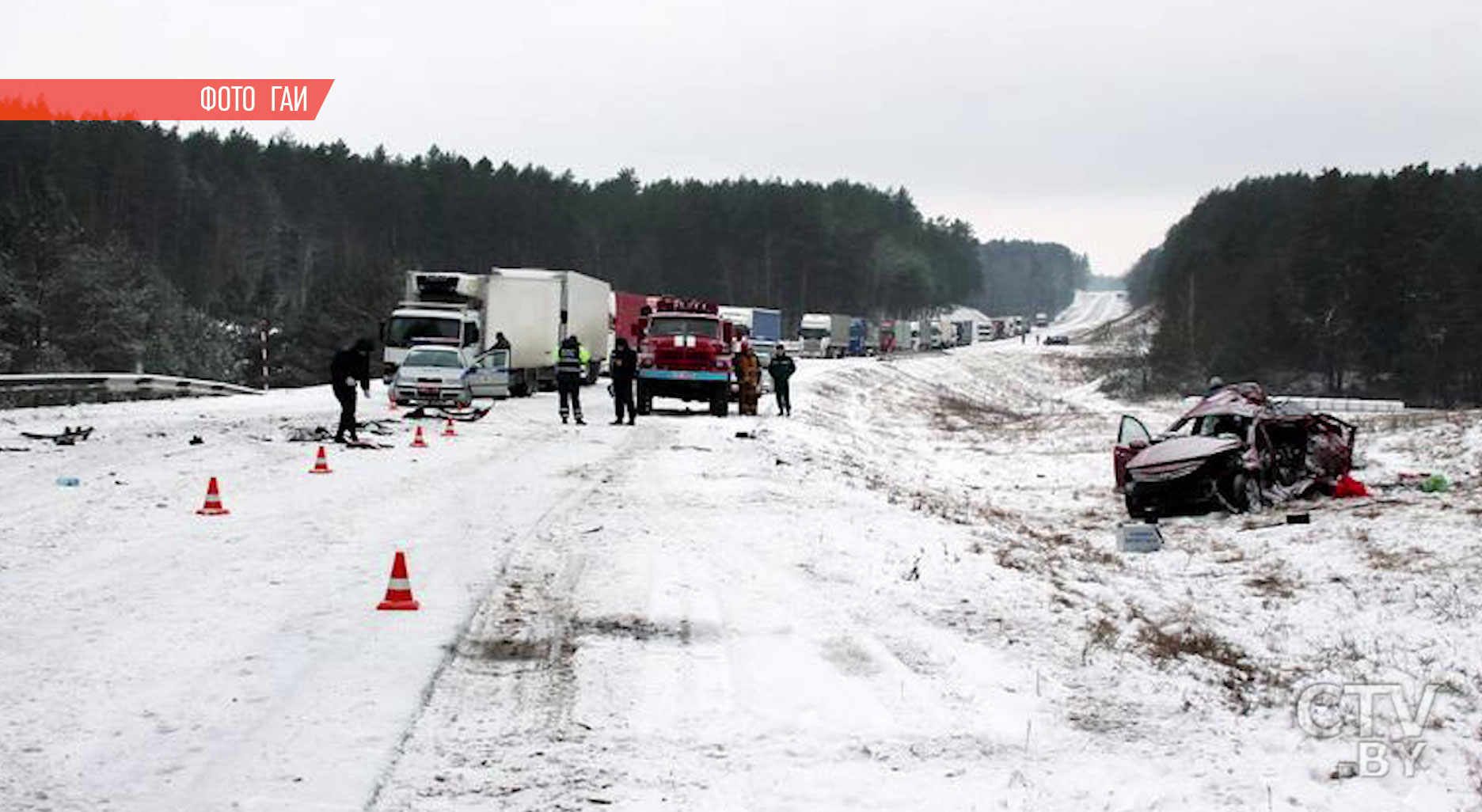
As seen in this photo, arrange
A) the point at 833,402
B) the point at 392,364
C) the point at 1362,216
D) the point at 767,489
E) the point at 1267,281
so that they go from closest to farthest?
the point at 767,489 < the point at 392,364 < the point at 833,402 < the point at 1362,216 < the point at 1267,281

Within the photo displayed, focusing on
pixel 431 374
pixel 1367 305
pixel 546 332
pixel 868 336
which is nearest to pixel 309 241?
pixel 868 336

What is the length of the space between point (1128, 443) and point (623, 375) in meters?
10.1

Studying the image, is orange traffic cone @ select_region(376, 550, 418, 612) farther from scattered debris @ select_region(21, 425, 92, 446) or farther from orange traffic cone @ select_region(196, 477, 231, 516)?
scattered debris @ select_region(21, 425, 92, 446)

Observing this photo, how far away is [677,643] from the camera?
8.12 meters

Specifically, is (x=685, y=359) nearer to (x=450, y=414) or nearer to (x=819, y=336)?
(x=450, y=414)

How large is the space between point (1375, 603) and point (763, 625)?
6690 mm

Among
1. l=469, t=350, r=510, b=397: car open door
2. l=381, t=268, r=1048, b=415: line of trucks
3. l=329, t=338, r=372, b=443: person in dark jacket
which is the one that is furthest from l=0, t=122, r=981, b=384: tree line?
l=329, t=338, r=372, b=443: person in dark jacket

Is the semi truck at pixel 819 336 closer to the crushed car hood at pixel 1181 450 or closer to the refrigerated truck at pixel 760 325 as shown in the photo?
the refrigerated truck at pixel 760 325

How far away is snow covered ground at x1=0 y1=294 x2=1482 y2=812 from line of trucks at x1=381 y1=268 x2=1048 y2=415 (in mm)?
10228

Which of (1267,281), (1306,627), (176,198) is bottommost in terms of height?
(1306,627)

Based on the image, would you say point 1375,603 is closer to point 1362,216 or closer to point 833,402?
point 833,402

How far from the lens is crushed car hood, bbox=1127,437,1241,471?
18766mm

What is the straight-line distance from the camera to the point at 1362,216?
201 ft

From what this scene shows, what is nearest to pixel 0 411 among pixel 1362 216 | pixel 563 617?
pixel 563 617
